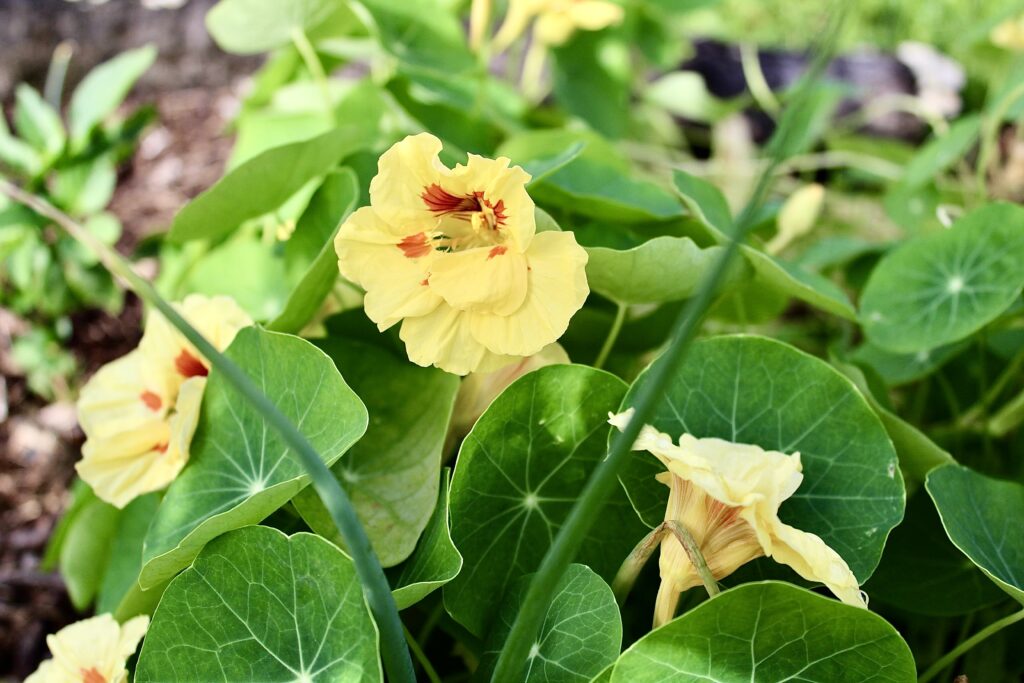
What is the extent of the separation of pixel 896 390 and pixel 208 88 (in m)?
1.41

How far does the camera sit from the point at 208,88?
1.81m

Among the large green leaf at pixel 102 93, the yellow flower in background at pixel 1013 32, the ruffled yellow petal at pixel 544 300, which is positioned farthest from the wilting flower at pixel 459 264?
the yellow flower in background at pixel 1013 32

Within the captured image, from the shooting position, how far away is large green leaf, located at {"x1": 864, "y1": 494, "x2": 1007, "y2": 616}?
25.9 inches

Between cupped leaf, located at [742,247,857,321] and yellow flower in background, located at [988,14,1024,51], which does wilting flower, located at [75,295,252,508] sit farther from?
yellow flower in background, located at [988,14,1024,51]

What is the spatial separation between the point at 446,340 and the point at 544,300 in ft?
0.22

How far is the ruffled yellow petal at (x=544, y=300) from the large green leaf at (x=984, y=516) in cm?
25

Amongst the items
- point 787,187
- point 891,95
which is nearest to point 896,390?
point 787,187

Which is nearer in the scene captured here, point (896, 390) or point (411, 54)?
point (411, 54)

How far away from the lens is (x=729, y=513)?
51cm

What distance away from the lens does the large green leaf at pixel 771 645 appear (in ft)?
1.50

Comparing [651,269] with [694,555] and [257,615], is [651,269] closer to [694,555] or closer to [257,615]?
[694,555]

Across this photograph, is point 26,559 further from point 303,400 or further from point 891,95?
point 891,95

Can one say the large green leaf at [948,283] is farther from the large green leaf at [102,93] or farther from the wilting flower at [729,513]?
the large green leaf at [102,93]

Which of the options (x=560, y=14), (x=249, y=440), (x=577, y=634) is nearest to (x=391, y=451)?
(x=249, y=440)
